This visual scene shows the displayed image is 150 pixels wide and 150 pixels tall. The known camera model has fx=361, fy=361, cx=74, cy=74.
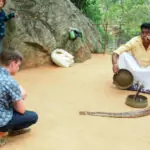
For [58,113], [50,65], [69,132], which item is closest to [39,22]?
[50,65]

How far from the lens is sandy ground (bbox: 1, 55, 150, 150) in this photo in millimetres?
3113

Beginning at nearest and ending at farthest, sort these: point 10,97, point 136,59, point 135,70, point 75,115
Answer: point 10,97 < point 75,115 < point 135,70 < point 136,59

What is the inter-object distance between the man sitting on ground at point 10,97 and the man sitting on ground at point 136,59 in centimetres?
219

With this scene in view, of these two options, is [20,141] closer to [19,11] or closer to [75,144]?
[75,144]

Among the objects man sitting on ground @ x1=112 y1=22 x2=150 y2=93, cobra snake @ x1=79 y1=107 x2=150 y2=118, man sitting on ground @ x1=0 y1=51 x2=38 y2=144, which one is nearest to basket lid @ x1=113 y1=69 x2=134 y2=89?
man sitting on ground @ x1=112 y1=22 x2=150 y2=93

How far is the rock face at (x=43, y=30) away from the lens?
640cm

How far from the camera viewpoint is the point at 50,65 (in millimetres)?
6523

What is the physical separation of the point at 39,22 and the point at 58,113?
338cm

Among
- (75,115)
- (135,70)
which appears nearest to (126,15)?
(135,70)

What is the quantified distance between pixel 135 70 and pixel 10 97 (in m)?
2.44

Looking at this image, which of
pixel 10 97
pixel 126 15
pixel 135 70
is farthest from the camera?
pixel 126 15

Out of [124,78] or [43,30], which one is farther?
[43,30]

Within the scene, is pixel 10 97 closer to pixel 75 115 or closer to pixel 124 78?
pixel 75 115

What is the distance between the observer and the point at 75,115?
12.6 ft
